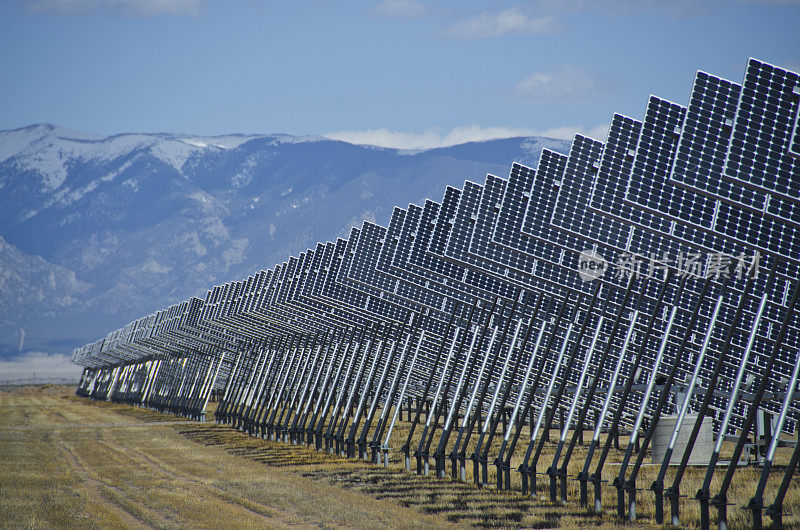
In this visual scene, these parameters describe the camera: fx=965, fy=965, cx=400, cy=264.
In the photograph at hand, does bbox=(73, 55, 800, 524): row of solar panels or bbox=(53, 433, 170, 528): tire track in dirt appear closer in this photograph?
bbox=(73, 55, 800, 524): row of solar panels

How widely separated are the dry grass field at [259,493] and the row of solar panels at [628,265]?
7.89 feet

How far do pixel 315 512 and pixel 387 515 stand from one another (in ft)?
5.54

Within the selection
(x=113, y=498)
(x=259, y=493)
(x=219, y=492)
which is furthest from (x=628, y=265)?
(x=113, y=498)

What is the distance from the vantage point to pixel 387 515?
20.7 metres

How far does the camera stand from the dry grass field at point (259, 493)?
65.8 ft

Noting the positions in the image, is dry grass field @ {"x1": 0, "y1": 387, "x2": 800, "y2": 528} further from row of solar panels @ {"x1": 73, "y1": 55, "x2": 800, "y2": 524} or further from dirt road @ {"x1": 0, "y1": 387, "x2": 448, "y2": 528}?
row of solar panels @ {"x1": 73, "y1": 55, "x2": 800, "y2": 524}

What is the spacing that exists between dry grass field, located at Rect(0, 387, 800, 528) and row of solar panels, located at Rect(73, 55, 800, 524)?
7.89 ft

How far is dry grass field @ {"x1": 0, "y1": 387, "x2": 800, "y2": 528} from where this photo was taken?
20.0 meters

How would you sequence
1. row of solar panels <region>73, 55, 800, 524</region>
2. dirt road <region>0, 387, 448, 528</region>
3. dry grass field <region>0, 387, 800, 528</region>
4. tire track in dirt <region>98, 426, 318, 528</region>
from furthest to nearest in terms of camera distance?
tire track in dirt <region>98, 426, 318, 528</region>
dirt road <region>0, 387, 448, 528</region>
dry grass field <region>0, 387, 800, 528</region>
row of solar panels <region>73, 55, 800, 524</region>

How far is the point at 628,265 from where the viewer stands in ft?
82.2

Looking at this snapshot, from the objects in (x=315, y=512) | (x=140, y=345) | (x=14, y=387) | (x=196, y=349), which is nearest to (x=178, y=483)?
(x=315, y=512)

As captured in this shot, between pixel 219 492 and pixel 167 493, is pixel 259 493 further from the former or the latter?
pixel 167 493

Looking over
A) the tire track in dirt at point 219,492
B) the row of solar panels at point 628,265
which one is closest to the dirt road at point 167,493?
the tire track in dirt at point 219,492

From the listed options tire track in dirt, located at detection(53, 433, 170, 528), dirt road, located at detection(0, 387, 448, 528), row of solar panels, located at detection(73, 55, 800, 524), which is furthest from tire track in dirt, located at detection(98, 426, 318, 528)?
row of solar panels, located at detection(73, 55, 800, 524)
